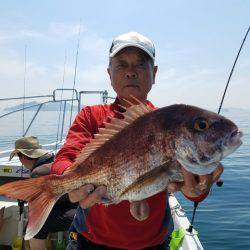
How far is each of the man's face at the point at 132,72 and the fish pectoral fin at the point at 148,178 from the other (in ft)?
3.57

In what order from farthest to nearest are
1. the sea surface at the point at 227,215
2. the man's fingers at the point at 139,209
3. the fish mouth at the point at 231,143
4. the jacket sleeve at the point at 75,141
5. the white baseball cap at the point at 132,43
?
1. the sea surface at the point at 227,215
2. the white baseball cap at the point at 132,43
3. the jacket sleeve at the point at 75,141
4. the man's fingers at the point at 139,209
5. the fish mouth at the point at 231,143

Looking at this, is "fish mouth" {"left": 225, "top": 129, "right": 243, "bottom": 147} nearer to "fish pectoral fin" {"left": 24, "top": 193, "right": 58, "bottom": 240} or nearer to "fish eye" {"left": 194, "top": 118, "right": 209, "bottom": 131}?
"fish eye" {"left": 194, "top": 118, "right": 209, "bottom": 131}

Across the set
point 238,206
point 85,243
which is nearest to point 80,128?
point 85,243

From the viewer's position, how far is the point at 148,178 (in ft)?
7.52

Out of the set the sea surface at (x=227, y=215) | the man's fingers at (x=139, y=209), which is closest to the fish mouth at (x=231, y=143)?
the man's fingers at (x=139, y=209)

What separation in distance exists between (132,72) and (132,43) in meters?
0.25

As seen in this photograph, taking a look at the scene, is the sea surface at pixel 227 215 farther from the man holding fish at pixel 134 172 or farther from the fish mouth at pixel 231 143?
the fish mouth at pixel 231 143

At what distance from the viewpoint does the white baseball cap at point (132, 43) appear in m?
3.18

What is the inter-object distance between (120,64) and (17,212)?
178 inches

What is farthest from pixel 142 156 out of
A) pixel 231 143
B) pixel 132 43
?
pixel 132 43

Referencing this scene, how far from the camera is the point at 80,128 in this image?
313 centimetres

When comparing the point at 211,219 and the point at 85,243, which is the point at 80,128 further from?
the point at 211,219

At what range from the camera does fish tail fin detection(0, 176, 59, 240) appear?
2441 mm

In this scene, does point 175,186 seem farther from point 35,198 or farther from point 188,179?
point 35,198
